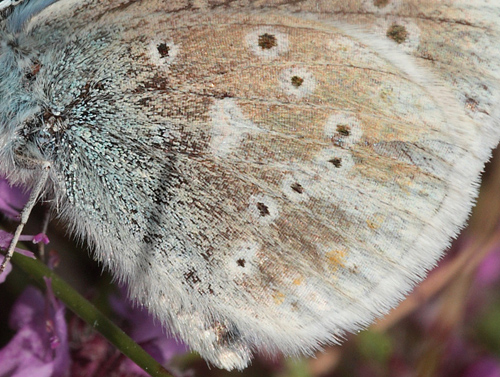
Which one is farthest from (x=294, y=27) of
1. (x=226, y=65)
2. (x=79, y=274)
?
(x=79, y=274)

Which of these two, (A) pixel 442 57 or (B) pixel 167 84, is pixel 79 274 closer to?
(B) pixel 167 84

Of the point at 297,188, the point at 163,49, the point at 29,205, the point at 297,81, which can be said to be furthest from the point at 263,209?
the point at 29,205

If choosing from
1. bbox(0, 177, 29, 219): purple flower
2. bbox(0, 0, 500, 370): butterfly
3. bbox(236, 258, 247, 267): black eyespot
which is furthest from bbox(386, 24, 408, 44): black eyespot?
bbox(0, 177, 29, 219): purple flower

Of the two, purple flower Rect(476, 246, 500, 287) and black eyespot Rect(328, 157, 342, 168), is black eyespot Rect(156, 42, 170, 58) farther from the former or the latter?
purple flower Rect(476, 246, 500, 287)

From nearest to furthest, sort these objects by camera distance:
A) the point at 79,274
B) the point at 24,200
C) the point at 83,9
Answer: the point at 83,9 < the point at 24,200 < the point at 79,274

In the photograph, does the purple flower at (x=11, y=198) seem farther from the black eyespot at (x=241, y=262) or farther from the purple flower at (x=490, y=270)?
the purple flower at (x=490, y=270)

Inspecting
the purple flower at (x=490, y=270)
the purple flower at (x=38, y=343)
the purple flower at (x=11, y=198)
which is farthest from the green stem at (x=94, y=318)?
the purple flower at (x=490, y=270)
